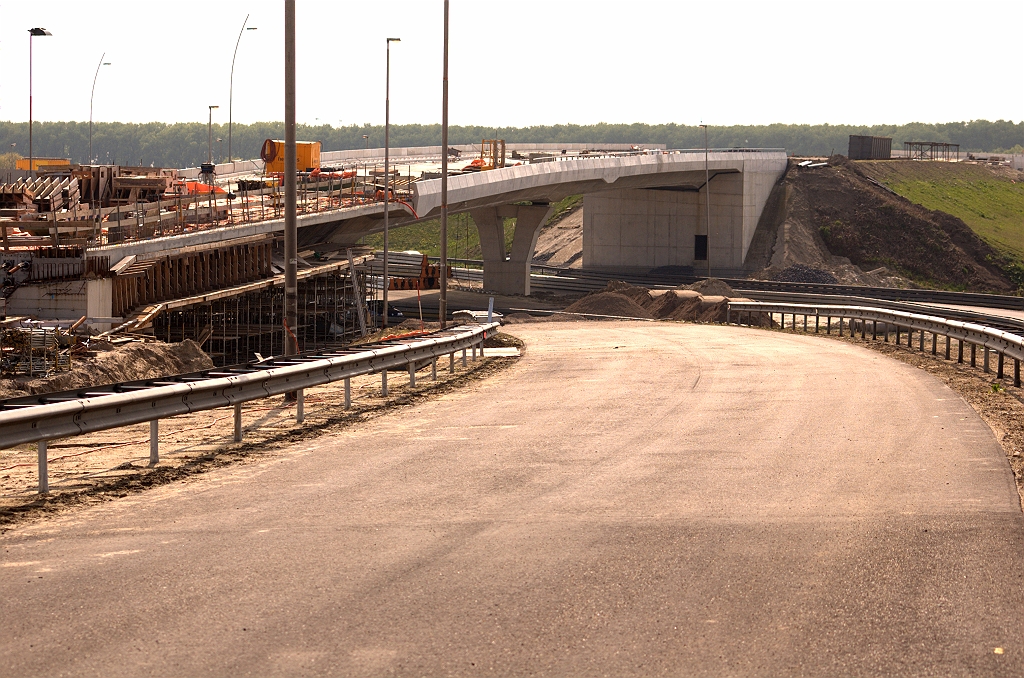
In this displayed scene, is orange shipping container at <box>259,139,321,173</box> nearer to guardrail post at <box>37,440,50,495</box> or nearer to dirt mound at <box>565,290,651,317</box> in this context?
dirt mound at <box>565,290,651,317</box>

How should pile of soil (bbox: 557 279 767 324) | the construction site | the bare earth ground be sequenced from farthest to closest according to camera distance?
pile of soil (bbox: 557 279 767 324) → the construction site → the bare earth ground

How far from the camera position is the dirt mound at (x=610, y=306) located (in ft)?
190

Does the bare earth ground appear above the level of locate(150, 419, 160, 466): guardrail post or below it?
below

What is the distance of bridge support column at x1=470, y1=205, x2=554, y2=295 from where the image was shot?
2879 inches

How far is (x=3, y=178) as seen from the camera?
6688 cm

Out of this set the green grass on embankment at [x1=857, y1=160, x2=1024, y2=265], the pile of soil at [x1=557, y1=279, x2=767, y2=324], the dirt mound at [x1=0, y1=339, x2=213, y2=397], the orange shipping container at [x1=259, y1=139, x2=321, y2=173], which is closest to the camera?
the dirt mound at [x1=0, y1=339, x2=213, y2=397]

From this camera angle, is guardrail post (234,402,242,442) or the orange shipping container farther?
the orange shipping container

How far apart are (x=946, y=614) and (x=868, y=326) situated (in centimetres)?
4154

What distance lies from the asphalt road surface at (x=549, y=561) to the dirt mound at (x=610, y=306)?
43.3m

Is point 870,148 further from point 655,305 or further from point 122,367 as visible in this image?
point 122,367

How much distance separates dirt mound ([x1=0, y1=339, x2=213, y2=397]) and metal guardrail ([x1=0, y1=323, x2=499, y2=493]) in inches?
301

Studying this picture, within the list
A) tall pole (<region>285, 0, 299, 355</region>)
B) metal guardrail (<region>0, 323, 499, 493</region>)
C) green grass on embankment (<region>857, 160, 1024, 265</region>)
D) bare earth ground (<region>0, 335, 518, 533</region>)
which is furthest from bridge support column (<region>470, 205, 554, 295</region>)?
metal guardrail (<region>0, 323, 499, 493</region>)

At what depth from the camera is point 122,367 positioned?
972 inches

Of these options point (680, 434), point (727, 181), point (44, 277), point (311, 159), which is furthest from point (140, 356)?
point (727, 181)
